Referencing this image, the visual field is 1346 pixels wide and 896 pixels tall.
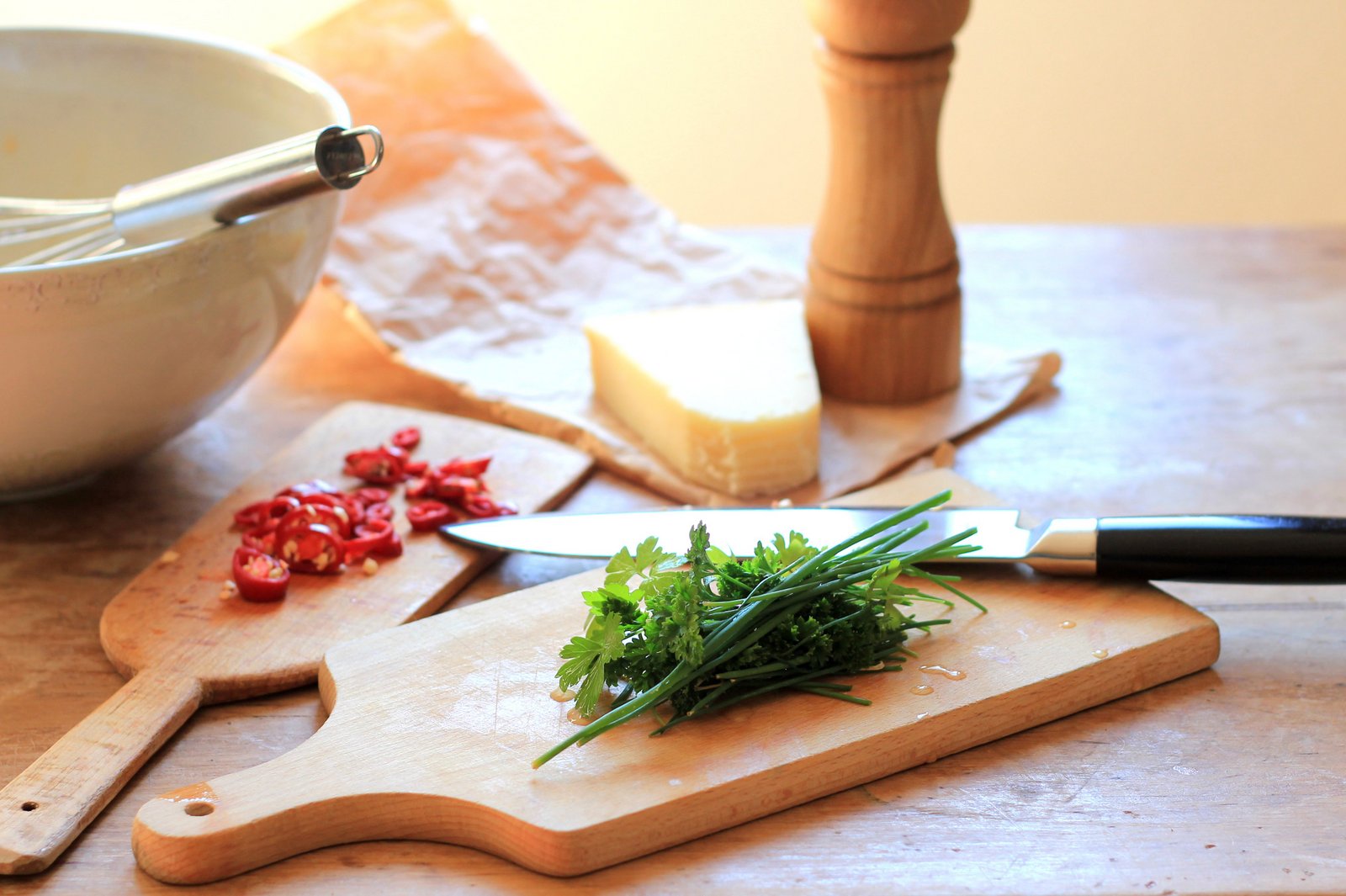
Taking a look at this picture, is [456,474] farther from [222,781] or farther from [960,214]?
[960,214]

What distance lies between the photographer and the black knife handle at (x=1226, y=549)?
943 millimetres

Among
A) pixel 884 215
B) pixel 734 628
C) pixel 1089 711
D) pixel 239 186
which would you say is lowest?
pixel 1089 711

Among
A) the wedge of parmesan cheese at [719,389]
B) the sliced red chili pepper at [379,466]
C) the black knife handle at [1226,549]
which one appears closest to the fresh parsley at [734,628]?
the black knife handle at [1226,549]

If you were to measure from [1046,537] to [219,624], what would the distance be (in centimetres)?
64

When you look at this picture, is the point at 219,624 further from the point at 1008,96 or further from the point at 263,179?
the point at 1008,96

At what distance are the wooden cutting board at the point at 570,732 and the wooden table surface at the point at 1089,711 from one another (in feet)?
0.06

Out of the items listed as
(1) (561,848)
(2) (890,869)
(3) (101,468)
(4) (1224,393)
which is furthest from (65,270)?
(4) (1224,393)

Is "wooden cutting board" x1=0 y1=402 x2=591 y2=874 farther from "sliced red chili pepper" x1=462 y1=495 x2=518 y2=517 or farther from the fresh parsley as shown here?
the fresh parsley

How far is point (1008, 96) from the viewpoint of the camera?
9.90 feet

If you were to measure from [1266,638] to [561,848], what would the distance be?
0.59 meters

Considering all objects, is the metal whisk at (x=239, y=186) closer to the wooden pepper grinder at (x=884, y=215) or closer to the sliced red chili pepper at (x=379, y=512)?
the sliced red chili pepper at (x=379, y=512)

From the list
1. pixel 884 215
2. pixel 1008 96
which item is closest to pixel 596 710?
pixel 884 215

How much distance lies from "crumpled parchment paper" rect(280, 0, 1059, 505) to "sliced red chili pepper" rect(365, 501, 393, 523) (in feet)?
0.75

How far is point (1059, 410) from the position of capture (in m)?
1.36
